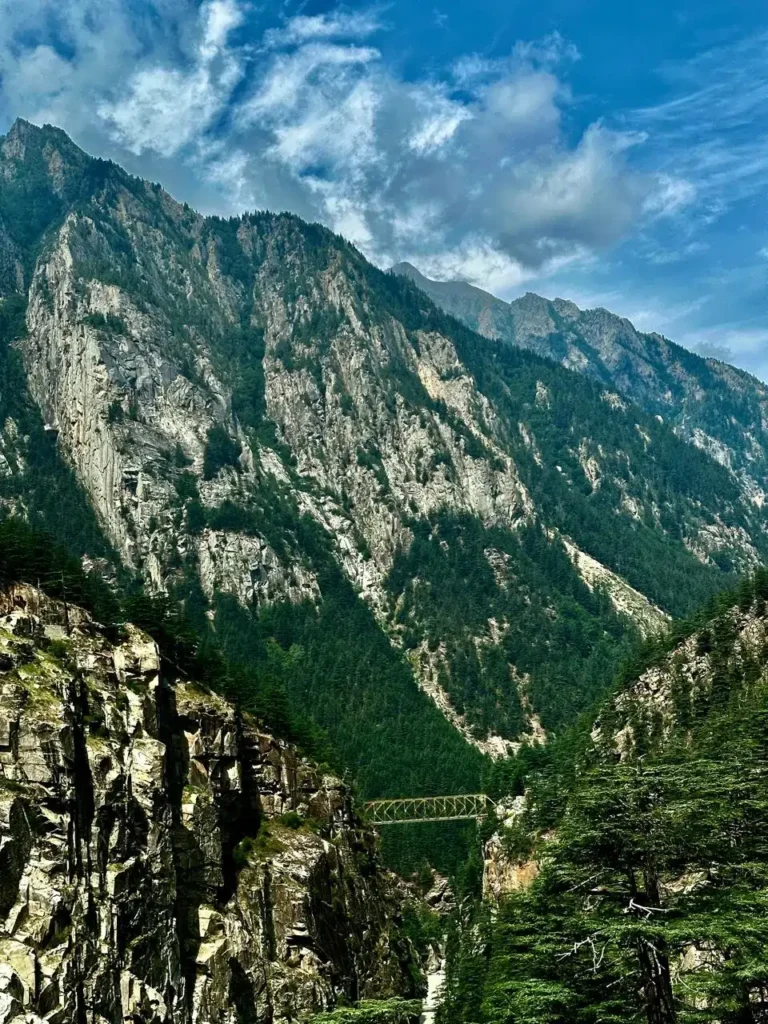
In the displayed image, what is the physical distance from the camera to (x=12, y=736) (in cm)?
5369

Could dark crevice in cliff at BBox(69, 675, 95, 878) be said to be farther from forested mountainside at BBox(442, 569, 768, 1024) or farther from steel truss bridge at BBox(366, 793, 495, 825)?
steel truss bridge at BBox(366, 793, 495, 825)

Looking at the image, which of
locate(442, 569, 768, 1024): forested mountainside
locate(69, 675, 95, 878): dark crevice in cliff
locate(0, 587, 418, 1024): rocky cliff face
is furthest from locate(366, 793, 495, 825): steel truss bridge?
locate(442, 569, 768, 1024): forested mountainside

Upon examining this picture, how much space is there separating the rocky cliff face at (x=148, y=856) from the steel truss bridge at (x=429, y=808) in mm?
75444

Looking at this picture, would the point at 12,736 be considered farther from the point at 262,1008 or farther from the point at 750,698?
the point at 750,698

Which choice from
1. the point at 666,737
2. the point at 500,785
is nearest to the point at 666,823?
the point at 666,737

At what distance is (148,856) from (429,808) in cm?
12098

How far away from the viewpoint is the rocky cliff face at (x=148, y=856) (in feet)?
163

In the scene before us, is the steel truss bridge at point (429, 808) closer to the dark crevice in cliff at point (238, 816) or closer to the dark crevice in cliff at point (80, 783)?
the dark crevice in cliff at point (238, 816)

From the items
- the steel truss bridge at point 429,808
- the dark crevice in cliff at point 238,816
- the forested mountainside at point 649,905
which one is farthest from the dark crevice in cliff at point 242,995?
the steel truss bridge at point 429,808

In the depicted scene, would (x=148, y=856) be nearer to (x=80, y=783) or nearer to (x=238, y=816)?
(x=80, y=783)

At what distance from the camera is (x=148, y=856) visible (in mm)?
58906

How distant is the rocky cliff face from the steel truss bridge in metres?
75.4

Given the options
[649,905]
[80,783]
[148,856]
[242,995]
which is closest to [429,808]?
[242,995]

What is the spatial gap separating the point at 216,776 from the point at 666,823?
5381cm
